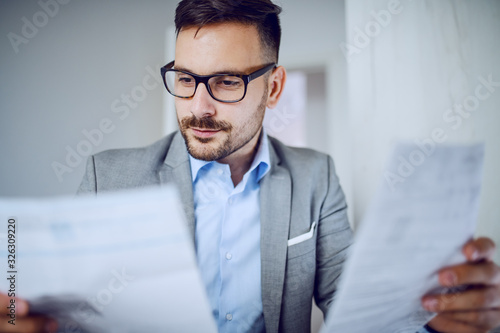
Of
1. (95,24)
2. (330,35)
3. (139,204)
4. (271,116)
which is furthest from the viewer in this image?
(271,116)

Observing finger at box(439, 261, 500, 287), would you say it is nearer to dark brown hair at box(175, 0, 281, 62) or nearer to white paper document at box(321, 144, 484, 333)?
white paper document at box(321, 144, 484, 333)

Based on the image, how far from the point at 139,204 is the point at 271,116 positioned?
2.45 metres

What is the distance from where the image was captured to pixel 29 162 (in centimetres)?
101

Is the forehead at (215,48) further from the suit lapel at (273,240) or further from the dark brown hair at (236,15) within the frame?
the suit lapel at (273,240)

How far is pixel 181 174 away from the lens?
0.85 meters

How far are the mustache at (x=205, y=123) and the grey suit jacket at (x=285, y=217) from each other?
3.9 inches

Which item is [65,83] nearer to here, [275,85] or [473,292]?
[275,85]

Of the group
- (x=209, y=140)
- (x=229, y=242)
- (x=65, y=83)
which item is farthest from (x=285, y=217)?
(x=65, y=83)

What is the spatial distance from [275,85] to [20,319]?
945 mm

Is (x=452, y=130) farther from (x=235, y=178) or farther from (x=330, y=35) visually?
(x=330, y=35)

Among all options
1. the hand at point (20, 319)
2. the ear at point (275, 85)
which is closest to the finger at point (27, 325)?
the hand at point (20, 319)

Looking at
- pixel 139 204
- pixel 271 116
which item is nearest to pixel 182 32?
pixel 139 204

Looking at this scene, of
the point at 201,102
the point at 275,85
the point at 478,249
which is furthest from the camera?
the point at 275,85

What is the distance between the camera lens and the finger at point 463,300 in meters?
0.50
